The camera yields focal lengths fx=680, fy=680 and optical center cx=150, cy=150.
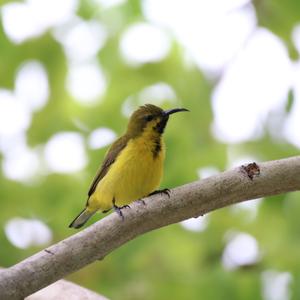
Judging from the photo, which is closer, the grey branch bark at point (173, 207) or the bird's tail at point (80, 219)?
the grey branch bark at point (173, 207)

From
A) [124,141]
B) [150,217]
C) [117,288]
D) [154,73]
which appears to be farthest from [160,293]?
[154,73]

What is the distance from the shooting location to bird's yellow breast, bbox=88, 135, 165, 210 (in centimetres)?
489

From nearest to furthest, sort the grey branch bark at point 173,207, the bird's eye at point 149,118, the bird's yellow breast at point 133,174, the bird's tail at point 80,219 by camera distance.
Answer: the grey branch bark at point 173,207 → the bird's yellow breast at point 133,174 → the bird's eye at point 149,118 → the bird's tail at point 80,219

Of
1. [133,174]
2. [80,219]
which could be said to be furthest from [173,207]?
[80,219]

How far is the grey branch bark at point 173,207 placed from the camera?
2990mm

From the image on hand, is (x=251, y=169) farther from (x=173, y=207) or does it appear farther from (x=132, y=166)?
(x=132, y=166)

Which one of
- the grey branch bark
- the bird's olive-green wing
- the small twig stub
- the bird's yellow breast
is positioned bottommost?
the grey branch bark

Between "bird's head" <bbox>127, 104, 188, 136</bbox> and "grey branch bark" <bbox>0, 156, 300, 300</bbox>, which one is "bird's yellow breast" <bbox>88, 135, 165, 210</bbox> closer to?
"bird's head" <bbox>127, 104, 188, 136</bbox>

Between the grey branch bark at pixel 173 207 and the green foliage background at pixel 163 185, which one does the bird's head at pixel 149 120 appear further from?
the grey branch bark at pixel 173 207

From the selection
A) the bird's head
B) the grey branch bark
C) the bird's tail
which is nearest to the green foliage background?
the bird's tail

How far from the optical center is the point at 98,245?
9.88 ft

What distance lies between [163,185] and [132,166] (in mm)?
429

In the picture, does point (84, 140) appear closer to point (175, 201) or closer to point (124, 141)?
point (124, 141)

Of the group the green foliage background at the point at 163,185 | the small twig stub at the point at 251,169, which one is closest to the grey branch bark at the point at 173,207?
the small twig stub at the point at 251,169
